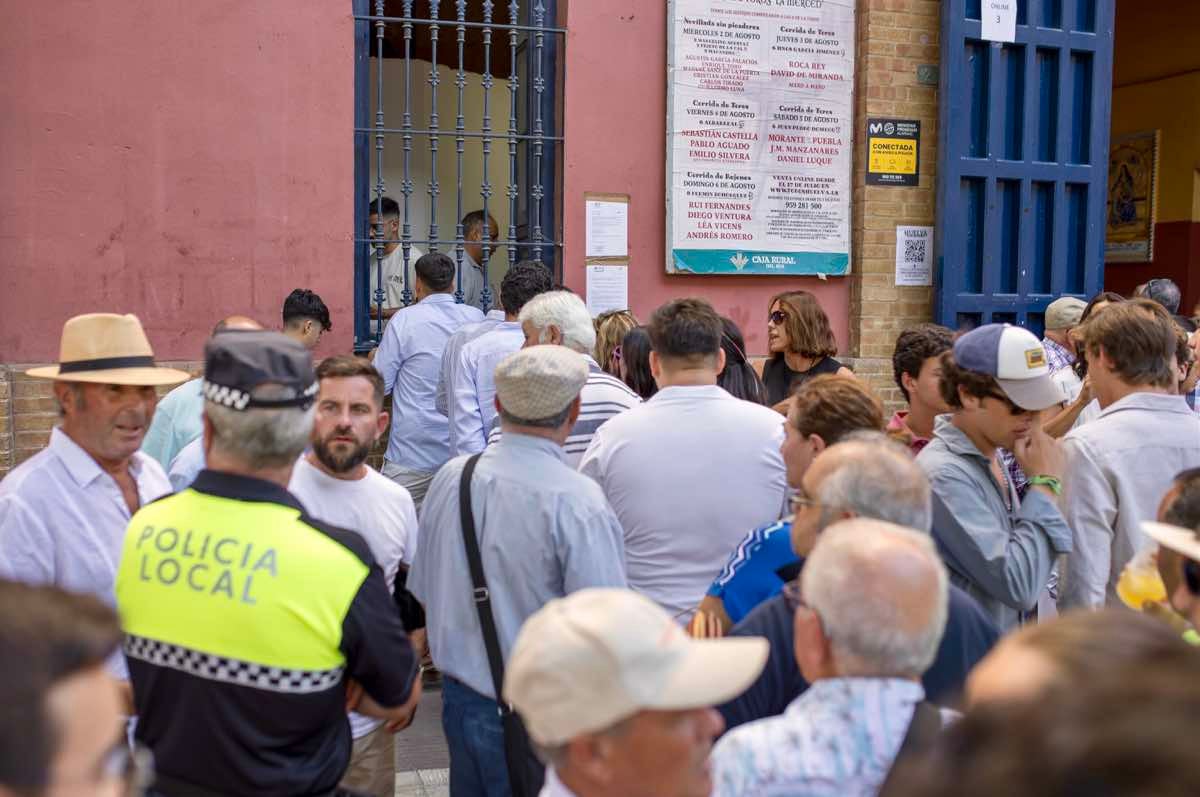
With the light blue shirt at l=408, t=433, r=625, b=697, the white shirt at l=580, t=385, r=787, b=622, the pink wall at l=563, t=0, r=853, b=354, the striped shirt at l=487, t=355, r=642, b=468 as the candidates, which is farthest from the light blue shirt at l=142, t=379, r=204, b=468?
the pink wall at l=563, t=0, r=853, b=354

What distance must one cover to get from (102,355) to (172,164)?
3.39 meters

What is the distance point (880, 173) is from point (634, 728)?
6.43m

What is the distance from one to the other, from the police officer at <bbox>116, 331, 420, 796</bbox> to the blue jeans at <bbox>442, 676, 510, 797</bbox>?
2.47 ft

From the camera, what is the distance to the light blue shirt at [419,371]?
661cm

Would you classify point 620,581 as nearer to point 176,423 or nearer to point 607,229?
point 176,423

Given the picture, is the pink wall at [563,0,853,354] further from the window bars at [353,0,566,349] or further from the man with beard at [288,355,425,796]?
the man with beard at [288,355,425,796]

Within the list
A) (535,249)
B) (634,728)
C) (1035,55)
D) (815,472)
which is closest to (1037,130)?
(1035,55)

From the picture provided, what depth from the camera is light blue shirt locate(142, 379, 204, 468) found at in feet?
15.4

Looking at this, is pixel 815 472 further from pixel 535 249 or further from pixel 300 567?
pixel 535 249

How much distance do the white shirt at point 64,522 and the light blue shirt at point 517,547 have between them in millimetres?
853

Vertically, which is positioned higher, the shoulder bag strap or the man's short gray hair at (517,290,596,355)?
the man's short gray hair at (517,290,596,355)

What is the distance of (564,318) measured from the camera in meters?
5.04

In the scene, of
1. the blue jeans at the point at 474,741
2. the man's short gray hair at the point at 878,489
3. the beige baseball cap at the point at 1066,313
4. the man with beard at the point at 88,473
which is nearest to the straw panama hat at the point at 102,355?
the man with beard at the point at 88,473

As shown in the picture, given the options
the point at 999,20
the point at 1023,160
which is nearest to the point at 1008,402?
the point at 1023,160
